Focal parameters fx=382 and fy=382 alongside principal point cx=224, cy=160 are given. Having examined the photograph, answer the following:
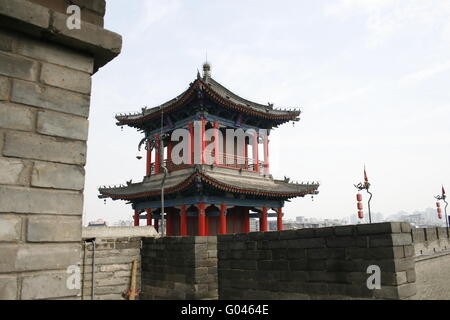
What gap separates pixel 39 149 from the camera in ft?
11.0

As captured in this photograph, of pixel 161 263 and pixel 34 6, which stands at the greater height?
pixel 34 6

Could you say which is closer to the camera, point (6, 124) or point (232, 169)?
point (6, 124)

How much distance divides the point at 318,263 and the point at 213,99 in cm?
1254

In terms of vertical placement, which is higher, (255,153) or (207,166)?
(255,153)

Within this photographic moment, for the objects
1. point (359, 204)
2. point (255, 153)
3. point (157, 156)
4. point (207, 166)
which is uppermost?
point (255, 153)

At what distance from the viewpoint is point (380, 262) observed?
23.6ft

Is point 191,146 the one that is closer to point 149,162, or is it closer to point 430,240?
point 149,162

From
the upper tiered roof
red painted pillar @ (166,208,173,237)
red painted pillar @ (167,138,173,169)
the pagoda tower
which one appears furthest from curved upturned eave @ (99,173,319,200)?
the upper tiered roof

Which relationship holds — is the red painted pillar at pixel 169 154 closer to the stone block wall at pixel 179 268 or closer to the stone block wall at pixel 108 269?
the stone block wall at pixel 179 268

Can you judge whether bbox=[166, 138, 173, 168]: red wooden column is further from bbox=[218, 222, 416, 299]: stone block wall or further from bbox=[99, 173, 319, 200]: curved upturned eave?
bbox=[218, 222, 416, 299]: stone block wall

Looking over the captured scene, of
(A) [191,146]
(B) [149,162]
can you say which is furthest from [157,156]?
(A) [191,146]
